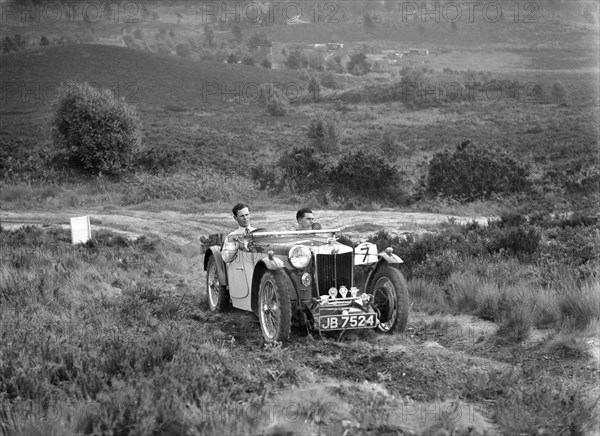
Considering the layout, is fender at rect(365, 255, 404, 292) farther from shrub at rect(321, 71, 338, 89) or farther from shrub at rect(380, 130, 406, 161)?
shrub at rect(321, 71, 338, 89)

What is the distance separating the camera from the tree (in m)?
131

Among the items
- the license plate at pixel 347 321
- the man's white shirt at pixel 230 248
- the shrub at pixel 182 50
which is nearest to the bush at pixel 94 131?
the man's white shirt at pixel 230 248

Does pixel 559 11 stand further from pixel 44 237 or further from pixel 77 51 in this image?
pixel 44 237

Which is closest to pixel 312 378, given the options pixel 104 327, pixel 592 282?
pixel 104 327

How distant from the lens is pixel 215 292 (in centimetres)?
1162

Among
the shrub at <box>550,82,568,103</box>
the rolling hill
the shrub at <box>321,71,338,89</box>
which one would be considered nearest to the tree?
the shrub at <box>321,71,338,89</box>

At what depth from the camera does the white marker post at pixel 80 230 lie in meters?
18.4

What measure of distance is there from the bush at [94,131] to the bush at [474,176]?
16149 mm

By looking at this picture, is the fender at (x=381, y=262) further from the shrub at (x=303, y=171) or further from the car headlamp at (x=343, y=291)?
the shrub at (x=303, y=171)

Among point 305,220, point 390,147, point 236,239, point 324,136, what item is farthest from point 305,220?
point 324,136

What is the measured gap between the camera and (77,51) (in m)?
101

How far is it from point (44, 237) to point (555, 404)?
15734mm

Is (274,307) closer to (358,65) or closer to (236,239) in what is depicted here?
(236,239)

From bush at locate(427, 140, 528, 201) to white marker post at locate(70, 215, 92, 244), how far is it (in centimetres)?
1587
